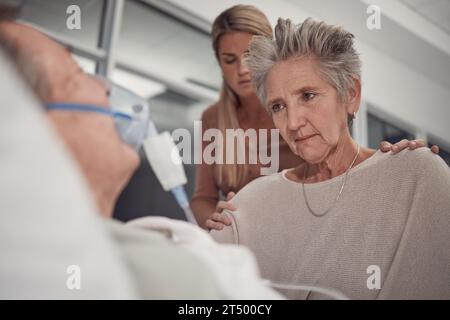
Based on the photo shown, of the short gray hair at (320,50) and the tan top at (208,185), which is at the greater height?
the short gray hair at (320,50)

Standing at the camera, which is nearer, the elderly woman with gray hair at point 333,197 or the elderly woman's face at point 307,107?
the elderly woman with gray hair at point 333,197

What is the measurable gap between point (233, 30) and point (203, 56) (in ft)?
1.80

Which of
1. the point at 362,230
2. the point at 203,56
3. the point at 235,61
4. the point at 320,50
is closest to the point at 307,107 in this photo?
the point at 320,50

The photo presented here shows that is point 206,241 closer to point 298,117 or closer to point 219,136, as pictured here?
point 298,117

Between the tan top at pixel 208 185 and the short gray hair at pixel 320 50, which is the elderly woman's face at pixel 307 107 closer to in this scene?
the short gray hair at pixel 320 50

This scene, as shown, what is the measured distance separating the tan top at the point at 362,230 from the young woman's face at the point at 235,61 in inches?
15.4

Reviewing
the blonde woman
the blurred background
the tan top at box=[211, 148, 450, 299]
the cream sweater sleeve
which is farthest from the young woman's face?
the cream sweater sleeve

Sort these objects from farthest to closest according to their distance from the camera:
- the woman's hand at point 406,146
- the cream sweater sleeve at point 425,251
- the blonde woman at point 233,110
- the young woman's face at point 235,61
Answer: the young woman's face at point 235,61 → the blonde woman at point 233,110 → the woman's hand at point 406,146 → the cream sweater sleeve at point 425,251

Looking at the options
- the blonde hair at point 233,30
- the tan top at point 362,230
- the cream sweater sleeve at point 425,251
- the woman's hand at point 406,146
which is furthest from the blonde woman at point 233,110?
the cream sweater sleeve at point 425,251

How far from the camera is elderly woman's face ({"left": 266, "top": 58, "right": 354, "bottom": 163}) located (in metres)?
0.96

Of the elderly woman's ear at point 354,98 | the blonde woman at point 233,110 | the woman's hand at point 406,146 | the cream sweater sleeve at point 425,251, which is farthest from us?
the blonde woman at point 233,110

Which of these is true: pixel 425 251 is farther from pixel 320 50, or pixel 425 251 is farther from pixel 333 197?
pixel 320 50

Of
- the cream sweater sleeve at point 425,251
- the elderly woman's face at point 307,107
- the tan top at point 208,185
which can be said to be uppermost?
the elderly woman's face at point 307,107

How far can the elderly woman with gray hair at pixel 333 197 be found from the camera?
0.81 m
